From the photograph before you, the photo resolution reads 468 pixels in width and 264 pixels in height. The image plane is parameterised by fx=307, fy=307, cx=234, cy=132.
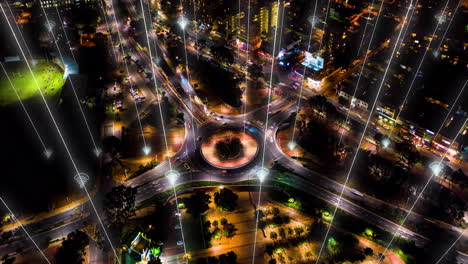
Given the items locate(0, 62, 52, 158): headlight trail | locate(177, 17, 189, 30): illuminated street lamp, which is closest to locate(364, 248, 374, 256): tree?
locate(0, 62, 52, 158): headlight trail

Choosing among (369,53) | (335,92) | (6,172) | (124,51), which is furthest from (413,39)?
(6,172)

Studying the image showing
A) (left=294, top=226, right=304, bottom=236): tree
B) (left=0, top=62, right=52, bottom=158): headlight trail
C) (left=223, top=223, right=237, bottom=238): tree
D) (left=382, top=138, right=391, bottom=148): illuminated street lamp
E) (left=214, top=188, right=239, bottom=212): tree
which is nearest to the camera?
(left=223, top=223, right=237, bottom=238): tree

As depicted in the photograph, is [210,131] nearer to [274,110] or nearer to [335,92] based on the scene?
[274,110]

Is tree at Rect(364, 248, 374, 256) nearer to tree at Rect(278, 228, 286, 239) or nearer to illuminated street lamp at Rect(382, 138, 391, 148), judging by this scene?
tree at Rect(278, 228, 286, 239)

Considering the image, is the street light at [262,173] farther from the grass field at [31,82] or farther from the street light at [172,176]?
the grass field at [31,82]

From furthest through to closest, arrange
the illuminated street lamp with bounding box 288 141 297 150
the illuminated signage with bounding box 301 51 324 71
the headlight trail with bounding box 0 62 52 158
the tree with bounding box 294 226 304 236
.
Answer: the illuminated signage with bounding box 301 51 324 71 → the illuminated street lamp with bounding box 288 141 297 150 → the headlight trail with bounding box 0 62 52 158 → the tree with bounding box 294 226 304 236

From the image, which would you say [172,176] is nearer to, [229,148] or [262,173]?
[229,148]

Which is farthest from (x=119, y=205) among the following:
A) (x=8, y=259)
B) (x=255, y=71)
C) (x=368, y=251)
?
(x=255, y=71)
